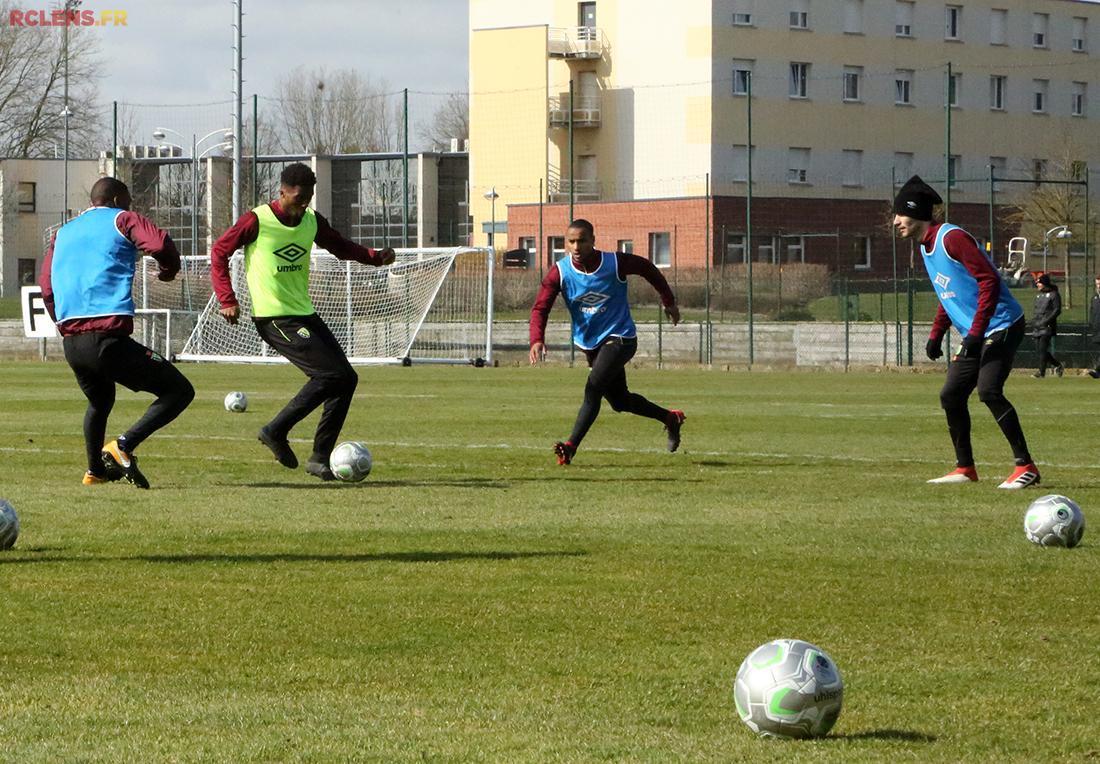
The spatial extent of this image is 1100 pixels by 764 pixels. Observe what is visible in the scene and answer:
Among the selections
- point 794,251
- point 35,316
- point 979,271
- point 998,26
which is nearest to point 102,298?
point 979,271

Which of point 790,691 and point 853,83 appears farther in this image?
point 853,83

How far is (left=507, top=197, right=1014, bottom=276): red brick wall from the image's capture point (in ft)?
180

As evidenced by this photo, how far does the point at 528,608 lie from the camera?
23.4ft

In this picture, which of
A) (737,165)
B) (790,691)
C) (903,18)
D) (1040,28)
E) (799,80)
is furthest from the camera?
(1040,28)

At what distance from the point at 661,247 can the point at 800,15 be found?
12982 mm

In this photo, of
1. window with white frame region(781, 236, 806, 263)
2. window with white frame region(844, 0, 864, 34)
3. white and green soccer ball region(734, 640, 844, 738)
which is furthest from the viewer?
window with white frame region(844, 0, 864, 34)

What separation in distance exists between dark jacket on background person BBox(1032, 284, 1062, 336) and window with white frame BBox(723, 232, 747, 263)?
1881 cm

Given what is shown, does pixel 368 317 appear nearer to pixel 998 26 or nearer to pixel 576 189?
pixel 576 189

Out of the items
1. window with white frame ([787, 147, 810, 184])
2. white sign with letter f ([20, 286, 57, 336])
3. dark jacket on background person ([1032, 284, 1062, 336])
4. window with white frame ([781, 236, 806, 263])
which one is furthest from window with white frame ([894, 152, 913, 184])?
white sign with letter f ([20, 286, 57, 336])

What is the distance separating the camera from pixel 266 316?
12461 millimetres

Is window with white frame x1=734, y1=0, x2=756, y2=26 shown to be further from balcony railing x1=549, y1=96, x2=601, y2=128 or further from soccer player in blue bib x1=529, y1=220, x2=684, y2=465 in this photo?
soccer player in blue bib x1=529, y1=220, x2=684, y2=465

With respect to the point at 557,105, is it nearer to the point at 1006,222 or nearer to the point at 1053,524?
the point at 1006,222

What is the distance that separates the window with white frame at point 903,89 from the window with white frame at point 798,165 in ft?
14.8

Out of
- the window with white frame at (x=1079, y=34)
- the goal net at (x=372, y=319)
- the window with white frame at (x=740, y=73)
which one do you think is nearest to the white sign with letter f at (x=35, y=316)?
the goal net at (x=372, y=319)
